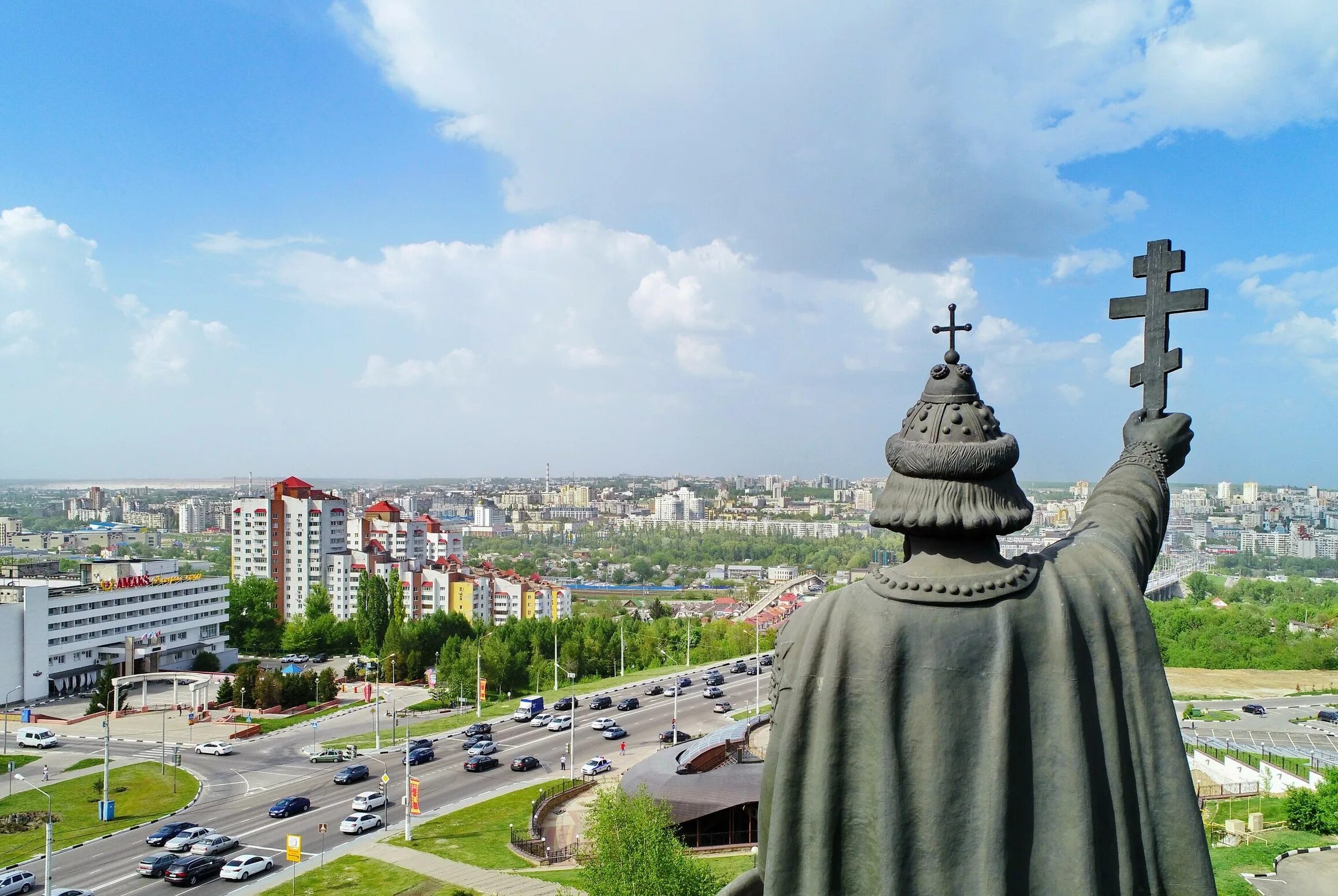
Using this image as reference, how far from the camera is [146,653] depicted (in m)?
52.3

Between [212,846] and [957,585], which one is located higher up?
[957,585]

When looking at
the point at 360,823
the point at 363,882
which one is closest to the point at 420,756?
the point at 360,823

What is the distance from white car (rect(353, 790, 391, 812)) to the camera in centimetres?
2675

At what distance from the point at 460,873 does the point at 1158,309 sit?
70.8 ft

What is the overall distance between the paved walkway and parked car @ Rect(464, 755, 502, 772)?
26.4 feet

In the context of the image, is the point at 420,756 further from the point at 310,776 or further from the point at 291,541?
the point at 291,541

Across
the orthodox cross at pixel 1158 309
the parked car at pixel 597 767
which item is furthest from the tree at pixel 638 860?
the orthodox cross at pixel 1158 309

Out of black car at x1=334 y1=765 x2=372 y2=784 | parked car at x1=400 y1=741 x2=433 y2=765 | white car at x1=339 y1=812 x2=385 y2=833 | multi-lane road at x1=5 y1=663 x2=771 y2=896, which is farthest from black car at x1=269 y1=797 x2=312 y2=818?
parked car at x1=400 y1=741 x2=433 y2=765

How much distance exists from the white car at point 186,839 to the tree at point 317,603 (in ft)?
140

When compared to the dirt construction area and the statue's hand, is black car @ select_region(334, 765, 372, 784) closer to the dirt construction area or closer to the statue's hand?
the statue's hand

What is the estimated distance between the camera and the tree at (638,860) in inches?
674

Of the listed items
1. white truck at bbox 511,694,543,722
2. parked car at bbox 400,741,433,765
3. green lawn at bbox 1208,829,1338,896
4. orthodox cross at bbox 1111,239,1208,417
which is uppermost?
orthodox cross at bbox 1111,239,1208,417

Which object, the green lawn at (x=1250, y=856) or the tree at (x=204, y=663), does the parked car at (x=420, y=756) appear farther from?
the tree at (x=204, y=663)

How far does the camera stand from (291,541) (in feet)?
246
